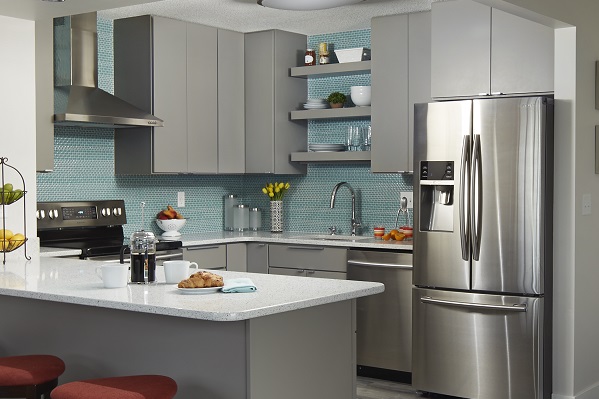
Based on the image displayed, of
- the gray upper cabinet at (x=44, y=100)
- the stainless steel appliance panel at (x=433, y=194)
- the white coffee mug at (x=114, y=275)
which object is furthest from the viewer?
the gray upper cabinet at (x=44, y=100)

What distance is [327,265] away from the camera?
5.89 meters

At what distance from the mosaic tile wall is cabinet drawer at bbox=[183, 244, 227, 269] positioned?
582 mm

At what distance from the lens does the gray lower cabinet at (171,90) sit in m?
6.03

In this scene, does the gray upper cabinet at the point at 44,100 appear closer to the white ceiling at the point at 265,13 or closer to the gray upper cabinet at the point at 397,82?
the white ceiling at the point at 265,13

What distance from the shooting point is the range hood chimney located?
546 centimetres

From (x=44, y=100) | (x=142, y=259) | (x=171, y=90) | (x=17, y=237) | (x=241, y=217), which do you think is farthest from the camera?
(x=241, y=217)

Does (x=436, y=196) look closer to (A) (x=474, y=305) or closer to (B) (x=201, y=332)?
(A) (x=474, y=305)

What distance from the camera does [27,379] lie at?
10.2ft

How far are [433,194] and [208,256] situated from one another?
170 cm

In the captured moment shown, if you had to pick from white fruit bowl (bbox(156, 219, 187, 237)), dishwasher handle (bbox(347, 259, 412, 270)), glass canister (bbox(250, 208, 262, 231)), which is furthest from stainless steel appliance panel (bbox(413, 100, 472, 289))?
glass canister (bbox(250, 208, 262, 231))

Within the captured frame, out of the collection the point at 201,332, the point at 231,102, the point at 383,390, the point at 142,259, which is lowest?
the point at 383,390

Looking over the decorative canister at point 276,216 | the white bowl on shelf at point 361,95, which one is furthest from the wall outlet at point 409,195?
the decorative canister at point 276,216

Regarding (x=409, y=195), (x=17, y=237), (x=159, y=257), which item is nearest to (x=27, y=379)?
(x=17, y=237)

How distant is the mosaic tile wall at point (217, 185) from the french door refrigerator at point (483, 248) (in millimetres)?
1138
